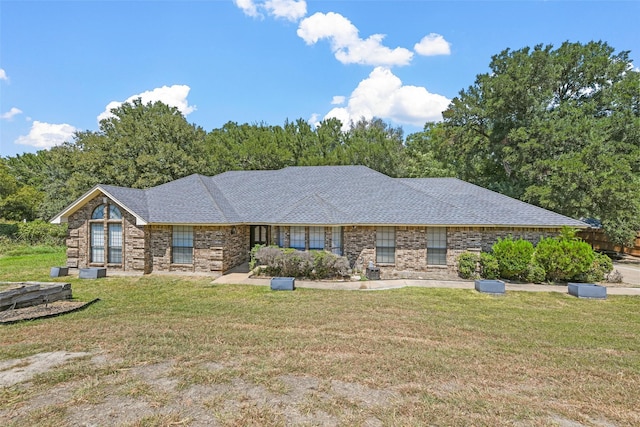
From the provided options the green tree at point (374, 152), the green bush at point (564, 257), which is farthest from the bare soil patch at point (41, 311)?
the green tree at point (374, 152)

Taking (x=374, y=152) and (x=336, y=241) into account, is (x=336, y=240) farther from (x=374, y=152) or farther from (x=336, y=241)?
(x=374, y=152)

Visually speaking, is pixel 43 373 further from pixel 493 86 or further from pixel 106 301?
pixel 493 86

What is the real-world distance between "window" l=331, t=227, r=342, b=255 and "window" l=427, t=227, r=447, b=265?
4156 mm

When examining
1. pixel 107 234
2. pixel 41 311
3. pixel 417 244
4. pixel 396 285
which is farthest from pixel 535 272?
pixel 107 234

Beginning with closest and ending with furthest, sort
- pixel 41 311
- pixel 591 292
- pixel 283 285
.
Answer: pixel 41 311 < pixel 591 292 < pixel 283 285

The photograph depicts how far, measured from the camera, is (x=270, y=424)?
175 inches

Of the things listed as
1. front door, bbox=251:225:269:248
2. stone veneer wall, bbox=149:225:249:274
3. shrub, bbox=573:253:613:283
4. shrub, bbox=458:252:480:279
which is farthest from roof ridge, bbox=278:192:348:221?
shrub, bbox=573:253:613:283

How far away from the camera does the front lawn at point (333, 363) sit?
15.6ft

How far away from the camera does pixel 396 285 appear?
46.0ft

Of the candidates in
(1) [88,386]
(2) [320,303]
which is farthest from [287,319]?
(1) [88,386]

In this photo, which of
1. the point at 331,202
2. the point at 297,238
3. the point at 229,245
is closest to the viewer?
the point at 297,238

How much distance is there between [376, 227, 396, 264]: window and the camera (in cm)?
1579

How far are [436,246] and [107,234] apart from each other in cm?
1609

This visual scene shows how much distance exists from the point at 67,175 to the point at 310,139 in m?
25.7
